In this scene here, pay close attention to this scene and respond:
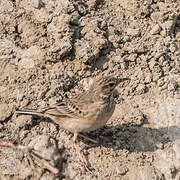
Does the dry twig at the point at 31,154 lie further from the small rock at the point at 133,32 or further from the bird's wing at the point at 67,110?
the small rock at the point at 133,32

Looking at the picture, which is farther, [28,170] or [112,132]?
[112,132]

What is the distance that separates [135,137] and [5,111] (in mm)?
2718

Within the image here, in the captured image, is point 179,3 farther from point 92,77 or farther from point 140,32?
point 92,77

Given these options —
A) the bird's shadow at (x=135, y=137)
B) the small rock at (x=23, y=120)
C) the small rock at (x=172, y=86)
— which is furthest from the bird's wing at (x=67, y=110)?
the small rock at (x=172, y=86)

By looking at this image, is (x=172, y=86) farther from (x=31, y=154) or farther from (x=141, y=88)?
(x=31, y=154)

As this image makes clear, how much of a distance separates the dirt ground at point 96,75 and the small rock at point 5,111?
0.07 ft

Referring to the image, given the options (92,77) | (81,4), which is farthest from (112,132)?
(81,4)

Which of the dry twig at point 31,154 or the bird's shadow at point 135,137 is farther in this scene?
the bird's shadow at point 135,137

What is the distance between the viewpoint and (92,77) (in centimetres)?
855

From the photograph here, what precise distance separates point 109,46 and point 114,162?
9.16ft

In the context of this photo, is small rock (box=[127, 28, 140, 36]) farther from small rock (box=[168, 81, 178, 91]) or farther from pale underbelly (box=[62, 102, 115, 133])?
pale underbelly (box=[62, 102, 115, 133])

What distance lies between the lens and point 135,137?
7895mm

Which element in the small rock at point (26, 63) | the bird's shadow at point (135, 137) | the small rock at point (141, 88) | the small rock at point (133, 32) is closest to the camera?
the bird's shadow at point (135, 137)

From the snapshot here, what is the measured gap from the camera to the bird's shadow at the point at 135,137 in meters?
7.73
